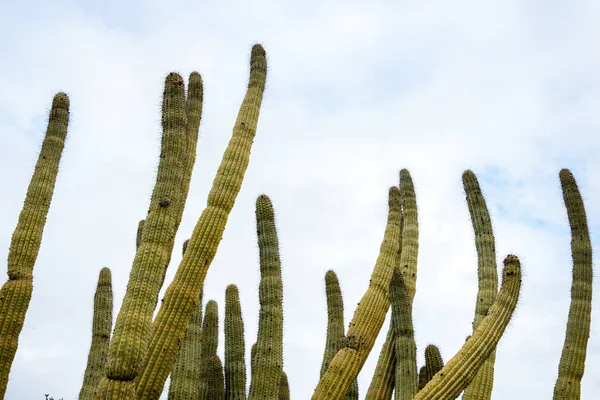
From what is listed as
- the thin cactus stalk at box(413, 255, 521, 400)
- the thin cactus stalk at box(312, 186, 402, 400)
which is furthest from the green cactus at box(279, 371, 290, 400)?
the thin cactus stalk at box(413, 255, 521, 400)

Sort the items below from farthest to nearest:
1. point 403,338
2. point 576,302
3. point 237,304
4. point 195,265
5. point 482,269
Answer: point 237,304
point 576,302
point 482,269
point 403,338
point 195,265

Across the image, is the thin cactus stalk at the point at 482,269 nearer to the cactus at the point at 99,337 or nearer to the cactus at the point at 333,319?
the cactus at the point at 333,319

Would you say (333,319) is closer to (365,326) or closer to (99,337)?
(365,326)

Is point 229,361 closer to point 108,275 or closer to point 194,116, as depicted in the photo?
point 108,275

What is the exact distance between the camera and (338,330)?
10273 mm

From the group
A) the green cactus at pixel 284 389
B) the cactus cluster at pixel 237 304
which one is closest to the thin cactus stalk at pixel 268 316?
the cactus cluster at pixel 237 304

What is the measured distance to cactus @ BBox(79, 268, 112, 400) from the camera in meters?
9.84

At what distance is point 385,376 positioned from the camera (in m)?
8.84

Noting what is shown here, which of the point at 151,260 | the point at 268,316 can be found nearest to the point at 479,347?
the point at 268,316

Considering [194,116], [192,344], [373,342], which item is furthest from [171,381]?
[194,116]

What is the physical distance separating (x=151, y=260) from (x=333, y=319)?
4.56 m

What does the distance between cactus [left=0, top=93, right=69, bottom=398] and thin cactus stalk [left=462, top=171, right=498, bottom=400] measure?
16.5ft

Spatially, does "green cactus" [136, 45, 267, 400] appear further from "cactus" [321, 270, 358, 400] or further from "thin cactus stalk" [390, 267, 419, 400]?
"cactus" [321, 270, 358, 400]

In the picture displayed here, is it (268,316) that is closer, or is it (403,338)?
(403,338)
